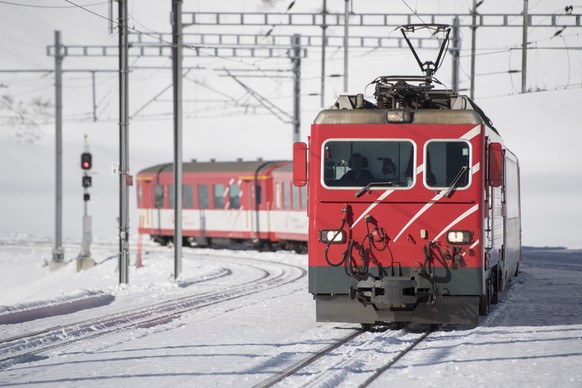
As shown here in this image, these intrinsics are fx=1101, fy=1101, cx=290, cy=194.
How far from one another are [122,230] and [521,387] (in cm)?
1508

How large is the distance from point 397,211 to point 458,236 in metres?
0.87

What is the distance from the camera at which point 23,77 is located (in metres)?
130

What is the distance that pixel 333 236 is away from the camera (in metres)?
14.7

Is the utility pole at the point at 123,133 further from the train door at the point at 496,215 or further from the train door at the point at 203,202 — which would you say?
the train door at the point at 203,202

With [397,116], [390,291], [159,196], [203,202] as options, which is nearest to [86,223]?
[203,202]

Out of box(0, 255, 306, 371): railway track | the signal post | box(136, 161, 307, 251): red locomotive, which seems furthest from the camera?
box(136, 161, 307, 251): red locomotive

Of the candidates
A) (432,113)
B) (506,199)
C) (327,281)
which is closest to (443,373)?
(327,281)

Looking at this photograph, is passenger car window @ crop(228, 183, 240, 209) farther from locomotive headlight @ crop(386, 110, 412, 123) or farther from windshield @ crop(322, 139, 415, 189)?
locomotive headlight @ crop(386, 110, 412, 123)

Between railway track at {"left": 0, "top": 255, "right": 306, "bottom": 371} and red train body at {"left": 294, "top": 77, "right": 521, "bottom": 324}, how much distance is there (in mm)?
3339

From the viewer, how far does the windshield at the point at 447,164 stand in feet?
48.2

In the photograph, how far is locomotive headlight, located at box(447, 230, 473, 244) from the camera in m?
14.6

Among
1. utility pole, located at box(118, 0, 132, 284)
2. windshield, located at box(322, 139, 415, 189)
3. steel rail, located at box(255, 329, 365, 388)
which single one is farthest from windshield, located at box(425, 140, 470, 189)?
utility pole, located at box(118, 0, 132, 284)

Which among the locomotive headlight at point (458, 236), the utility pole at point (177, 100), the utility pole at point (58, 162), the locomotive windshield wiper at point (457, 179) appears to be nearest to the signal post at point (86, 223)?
the utility pole at point (58, 162)

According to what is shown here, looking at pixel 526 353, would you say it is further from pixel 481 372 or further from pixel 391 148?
pixel 391 148
